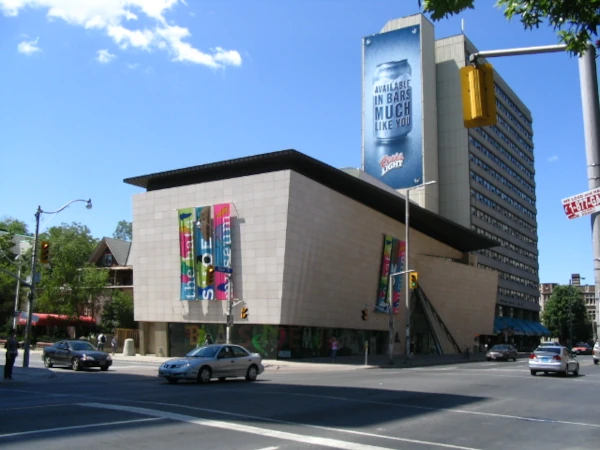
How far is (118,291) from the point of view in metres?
66.2

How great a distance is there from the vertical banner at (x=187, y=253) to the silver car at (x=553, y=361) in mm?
26535

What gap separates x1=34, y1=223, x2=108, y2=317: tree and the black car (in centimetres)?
3119

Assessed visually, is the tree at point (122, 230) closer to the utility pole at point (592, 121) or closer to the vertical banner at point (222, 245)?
the vertical banner at point (222, 245)

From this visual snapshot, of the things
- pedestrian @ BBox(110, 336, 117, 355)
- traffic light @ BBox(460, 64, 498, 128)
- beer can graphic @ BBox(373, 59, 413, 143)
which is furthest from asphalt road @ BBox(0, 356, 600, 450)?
beer can graphic @ BBox(373, 59, 413, 143)

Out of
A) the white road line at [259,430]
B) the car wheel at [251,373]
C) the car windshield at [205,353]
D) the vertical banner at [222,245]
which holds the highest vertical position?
the vertical banner at [222,245]

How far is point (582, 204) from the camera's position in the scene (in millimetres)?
6719

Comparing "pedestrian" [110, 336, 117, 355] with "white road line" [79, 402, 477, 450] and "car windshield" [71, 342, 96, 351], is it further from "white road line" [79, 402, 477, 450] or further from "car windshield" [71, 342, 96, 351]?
"white road line" [79, 402, 477, 450]

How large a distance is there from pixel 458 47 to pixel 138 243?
58.0 meters

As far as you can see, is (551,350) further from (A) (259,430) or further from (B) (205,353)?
(A) (259,430)

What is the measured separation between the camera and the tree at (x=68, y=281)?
60.7 m

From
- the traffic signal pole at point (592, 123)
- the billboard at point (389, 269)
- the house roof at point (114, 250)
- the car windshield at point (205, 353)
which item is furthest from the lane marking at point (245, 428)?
the house roof at point (114, 250)

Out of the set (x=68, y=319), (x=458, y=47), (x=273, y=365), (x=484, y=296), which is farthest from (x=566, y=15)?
(x=458, y=47)

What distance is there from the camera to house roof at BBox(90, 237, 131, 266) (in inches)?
2928

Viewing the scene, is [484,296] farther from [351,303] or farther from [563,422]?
[563,422]
